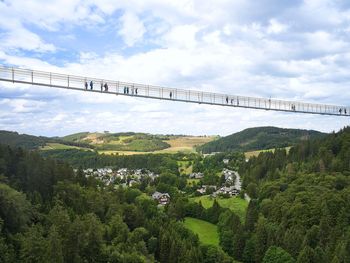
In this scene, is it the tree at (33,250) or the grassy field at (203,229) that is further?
the grassy field at (203,229)

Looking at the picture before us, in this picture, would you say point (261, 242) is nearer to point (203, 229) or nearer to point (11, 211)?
point (203, 229)

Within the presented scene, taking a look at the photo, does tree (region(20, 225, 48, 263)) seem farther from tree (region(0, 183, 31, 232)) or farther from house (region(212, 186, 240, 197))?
house (region(212, 186, 240, 197))

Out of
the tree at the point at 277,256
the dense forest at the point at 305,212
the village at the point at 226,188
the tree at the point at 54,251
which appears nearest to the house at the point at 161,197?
the village at the point at 226,188

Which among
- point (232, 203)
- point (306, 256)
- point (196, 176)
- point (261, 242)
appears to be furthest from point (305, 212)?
point (196, 176)

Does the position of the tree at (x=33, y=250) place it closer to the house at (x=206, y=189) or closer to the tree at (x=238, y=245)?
the tree at (x=238, y=245)

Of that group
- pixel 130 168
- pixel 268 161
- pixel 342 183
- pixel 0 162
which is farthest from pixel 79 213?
pixel 130 168

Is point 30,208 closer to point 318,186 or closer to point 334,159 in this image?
point 318,186
